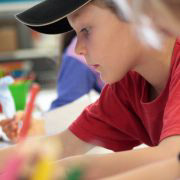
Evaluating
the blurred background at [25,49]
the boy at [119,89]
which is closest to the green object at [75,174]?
the boy at [119,89]

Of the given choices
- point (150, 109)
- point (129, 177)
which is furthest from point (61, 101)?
point (129, 177)

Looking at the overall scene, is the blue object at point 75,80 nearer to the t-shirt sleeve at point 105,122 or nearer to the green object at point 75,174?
the t-shirt sleeve at point 105,122

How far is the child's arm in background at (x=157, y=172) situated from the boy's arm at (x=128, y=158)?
0.14ft

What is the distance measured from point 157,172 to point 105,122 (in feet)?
1.26

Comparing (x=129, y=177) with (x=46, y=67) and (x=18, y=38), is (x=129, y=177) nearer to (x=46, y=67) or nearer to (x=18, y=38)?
(x=46, y=67)

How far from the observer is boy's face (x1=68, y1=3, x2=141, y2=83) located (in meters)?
0.64

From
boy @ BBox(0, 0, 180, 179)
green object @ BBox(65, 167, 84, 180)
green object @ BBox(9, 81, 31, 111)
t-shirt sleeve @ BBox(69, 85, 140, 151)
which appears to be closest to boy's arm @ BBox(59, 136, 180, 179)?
boy @ BBox(0, 0, 180, 179)

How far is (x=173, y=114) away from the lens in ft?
1.94

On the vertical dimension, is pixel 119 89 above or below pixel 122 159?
below

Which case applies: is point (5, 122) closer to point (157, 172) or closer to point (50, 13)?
point (50, 13)

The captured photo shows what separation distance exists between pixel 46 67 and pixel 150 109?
161 cm

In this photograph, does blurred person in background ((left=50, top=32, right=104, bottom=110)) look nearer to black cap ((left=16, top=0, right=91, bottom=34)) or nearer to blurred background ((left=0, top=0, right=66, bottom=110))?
black cap ((left=16, top=0, right=91, bottom=34))

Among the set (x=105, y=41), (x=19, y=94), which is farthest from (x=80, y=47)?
(x=19, y=94)

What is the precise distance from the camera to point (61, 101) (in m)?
1.28
